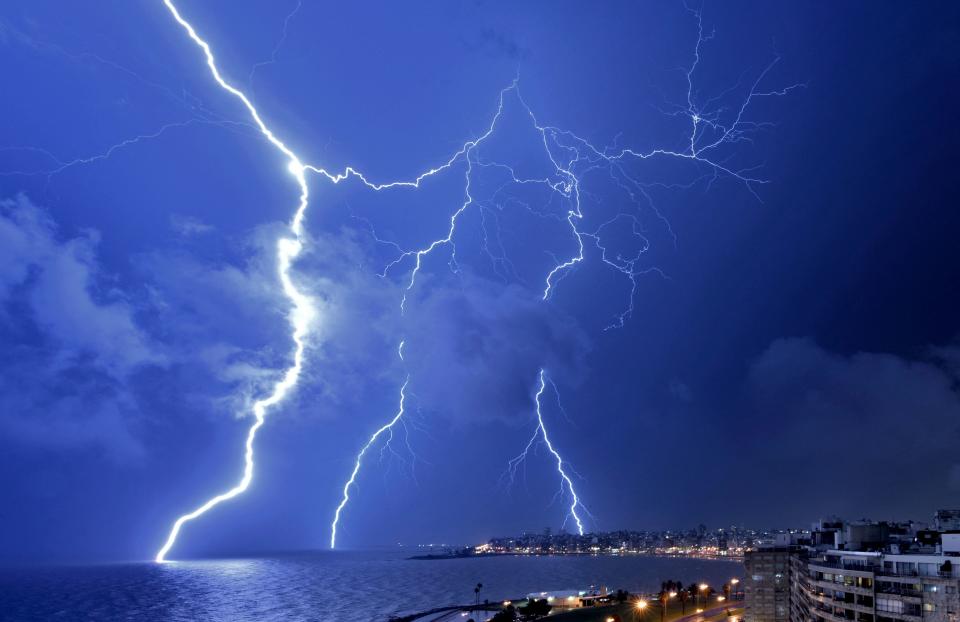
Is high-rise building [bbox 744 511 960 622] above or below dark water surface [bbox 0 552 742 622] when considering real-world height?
above

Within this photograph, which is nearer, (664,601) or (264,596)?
(664,601)

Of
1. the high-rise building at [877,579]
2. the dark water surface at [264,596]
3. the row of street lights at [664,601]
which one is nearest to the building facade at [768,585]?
the high-rise building at [877,579]

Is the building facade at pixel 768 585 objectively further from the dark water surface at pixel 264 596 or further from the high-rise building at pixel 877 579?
the dark water surface at pixel 264 596

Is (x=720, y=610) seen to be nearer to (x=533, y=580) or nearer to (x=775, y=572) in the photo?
(x=775, y=572)

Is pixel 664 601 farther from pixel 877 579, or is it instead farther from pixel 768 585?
pixel 877 579

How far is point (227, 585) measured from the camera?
2945 inches

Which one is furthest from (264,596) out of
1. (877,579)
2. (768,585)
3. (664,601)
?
(877,579)

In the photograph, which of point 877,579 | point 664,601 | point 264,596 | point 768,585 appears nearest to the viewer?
point 877,579

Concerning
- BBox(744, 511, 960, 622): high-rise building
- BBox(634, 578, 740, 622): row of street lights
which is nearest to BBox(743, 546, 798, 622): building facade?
BBox(744, 511, 960, 622): high-rise building

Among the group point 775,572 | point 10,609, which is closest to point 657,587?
point 775,572

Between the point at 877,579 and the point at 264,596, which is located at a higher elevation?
the point at 877,579

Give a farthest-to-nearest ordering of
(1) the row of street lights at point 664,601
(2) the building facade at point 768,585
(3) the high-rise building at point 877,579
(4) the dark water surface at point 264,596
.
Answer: (4) the dark water surface at point 264,596
(1) the row of street lights at point 664,601
(2) the building facade at point 768,585
(3) the high-rise building at point 877,579

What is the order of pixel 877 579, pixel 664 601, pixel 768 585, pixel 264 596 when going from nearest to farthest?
pixel 877 579, pixel 768 585, pixel 664 601, pixel 264 596

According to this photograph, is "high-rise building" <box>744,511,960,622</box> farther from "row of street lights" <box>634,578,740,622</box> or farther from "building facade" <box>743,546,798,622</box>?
"row of street lights" <box>634,578,740,622</box>
